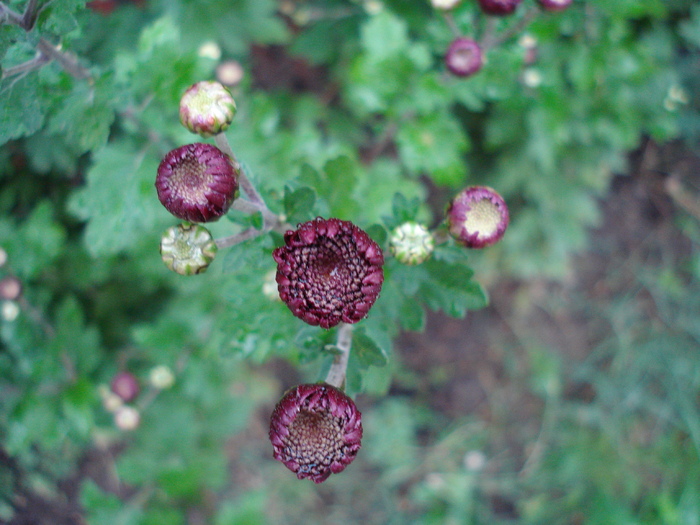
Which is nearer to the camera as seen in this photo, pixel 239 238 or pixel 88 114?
pixel 239 238

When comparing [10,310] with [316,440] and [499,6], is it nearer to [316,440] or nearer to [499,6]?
[316,440]

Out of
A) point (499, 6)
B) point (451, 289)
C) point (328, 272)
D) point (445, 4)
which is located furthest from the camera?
point (445, 4)

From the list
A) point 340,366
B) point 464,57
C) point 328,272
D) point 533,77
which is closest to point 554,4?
point 464,57

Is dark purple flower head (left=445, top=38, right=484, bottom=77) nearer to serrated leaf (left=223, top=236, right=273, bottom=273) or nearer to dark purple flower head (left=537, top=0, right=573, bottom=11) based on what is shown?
dark purple flower head (left=537, top=0, right=573, bottom=11)

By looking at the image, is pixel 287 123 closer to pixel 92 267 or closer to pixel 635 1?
pixel 92 267

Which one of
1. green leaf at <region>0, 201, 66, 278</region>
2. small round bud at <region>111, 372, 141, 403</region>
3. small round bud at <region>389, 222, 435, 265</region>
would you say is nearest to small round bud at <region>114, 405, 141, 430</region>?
small round bud at <region>111, 372, 141, 403</region>

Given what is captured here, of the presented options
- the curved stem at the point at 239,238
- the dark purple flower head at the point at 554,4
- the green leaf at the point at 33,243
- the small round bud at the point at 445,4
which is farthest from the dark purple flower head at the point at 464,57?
the green leaf at the point at 33,243
